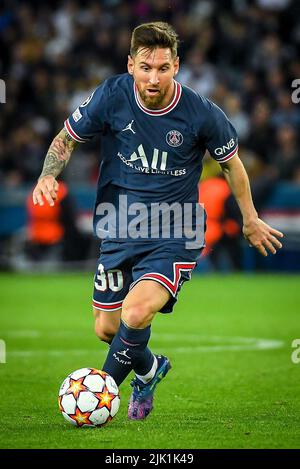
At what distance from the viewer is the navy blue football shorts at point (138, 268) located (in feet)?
20.3

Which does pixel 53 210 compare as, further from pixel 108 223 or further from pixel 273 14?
pixel 108 223

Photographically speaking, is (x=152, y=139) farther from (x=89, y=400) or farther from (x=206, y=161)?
(x=206, y=161)

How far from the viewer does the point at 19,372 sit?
8.34 metres

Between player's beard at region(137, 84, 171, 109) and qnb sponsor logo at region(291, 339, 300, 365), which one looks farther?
qnb sponsor logo at region(291, 339, 300, 365)

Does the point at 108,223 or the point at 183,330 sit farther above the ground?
the point at 108,223

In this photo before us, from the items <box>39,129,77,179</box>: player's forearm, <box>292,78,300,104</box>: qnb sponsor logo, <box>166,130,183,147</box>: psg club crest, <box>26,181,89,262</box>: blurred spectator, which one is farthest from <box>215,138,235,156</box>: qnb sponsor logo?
<box>26,181,89,262</box>: blurred spectator

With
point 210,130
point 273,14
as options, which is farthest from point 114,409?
point 273,14

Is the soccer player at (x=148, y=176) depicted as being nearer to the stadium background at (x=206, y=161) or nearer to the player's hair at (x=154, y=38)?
the player's hair at (x=154, y=38)

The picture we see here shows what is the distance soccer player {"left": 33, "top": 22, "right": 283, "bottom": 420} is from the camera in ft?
20.5

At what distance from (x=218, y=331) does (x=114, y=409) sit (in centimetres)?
510

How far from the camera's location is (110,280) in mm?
6578

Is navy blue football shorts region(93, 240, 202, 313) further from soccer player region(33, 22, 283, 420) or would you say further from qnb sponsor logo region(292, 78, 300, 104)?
qnb sponsor logo region(292, 78, 300, 104)

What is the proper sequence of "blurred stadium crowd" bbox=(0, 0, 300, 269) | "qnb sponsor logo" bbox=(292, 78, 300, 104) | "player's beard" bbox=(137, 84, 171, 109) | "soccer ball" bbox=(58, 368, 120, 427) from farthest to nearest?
1. "blurred stadium crowd" bbox=(0, 0, 300, 269)
2. "qnb sponsor logo" bbox=(292, 78, 300, 104)
3. "player's beard" bbox=(137, 84, 171, 109)
4. "soccer ball" bbox=(58, 368, 120, 427)

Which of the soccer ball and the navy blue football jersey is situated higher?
the navy blue football jersey
